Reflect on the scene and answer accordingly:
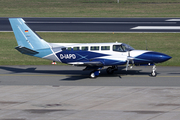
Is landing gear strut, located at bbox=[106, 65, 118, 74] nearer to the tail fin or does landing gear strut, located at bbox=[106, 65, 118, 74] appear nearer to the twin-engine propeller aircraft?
the twin-engine propeller aircraft

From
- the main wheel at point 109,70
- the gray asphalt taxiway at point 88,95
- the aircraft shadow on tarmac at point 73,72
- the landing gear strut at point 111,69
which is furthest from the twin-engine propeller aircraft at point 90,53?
the gray asphalt taxiway at point 88,95

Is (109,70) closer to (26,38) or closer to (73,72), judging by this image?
(73,72)

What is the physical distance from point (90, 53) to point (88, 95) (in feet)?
18.2

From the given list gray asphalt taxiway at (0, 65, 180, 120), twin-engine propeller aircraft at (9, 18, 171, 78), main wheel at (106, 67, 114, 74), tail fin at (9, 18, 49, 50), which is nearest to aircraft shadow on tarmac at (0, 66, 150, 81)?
gray asphalt taxiway at (0, 65, 180, 120)

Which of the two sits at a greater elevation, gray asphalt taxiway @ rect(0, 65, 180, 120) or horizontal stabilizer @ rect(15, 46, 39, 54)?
horizontal stabilizer @ rect(15, 46, 39, 54)

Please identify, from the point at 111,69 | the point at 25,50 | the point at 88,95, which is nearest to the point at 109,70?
the point at 111,69

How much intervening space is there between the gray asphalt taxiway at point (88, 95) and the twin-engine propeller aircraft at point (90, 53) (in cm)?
121

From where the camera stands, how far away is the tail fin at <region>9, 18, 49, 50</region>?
909 inches

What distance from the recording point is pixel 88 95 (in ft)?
56.1

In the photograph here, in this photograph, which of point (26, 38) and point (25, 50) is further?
point (26, 38)

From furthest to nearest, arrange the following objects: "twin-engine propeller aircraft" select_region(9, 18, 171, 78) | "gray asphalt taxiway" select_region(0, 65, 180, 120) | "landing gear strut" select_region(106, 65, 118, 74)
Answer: "landing gear strut" select_region(106, 65, 118, 74) < "twin-engine propeller aircraft" select_region(9, 18, 171, 78) < "gray asphalt taxiway" select_region(0, 65, 180, 120)

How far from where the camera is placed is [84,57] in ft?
72.5

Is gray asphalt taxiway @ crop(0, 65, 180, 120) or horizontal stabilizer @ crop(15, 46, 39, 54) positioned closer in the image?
gray asphalt taxiway @ crop(0, 65, 180, 120)

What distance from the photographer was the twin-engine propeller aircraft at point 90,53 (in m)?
21.5
